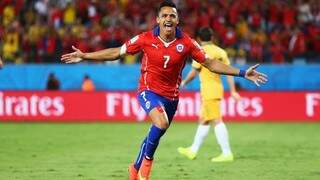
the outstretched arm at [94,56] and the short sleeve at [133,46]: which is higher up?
the short sleeve at [133,46]

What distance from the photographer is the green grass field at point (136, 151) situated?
11.0m

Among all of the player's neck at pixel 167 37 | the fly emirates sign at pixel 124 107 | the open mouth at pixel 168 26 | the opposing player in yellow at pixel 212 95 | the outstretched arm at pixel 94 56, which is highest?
the open mouth at pixel 168 26

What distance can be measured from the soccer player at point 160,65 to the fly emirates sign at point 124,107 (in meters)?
12.3

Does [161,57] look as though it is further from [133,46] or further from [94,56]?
[94,56]

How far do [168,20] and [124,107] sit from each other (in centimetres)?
1300

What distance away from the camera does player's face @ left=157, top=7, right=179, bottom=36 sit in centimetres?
939

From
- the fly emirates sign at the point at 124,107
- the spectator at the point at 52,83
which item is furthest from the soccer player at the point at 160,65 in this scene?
the spectator at the point at 52,83

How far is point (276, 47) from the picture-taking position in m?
24.9

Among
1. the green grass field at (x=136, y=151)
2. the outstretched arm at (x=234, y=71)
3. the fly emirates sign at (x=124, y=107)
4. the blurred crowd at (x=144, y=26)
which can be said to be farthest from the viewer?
the blurred crowd at (x=144, y=26)

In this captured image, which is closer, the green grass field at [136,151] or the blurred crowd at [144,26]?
the green grass field at [136,151]

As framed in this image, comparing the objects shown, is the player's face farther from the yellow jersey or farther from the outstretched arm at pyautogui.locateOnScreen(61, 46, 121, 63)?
the yellow jersey

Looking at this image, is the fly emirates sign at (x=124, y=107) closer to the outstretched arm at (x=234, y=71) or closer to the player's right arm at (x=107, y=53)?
the outstretched arm at (x=234, y=71)

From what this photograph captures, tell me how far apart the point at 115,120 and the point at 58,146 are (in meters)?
6.91

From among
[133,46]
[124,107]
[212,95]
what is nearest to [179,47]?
[133,46]
